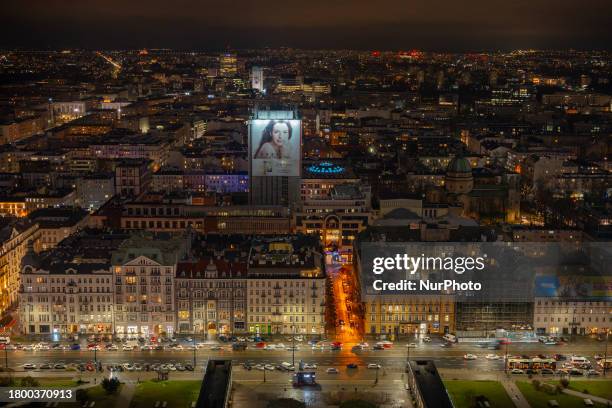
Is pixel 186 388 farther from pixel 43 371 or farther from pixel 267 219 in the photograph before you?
pixel 267 219

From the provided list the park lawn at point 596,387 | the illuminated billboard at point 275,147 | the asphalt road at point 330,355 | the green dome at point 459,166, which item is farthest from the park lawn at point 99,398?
the green dome at point 459,166

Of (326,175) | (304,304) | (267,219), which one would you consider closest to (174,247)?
(304,304)

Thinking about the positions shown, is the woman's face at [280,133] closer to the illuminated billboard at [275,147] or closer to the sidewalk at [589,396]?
the illuminated billboard at [275,147]

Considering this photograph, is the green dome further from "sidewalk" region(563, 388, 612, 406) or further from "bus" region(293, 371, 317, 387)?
"bus" region(293, 371, 317, 387)

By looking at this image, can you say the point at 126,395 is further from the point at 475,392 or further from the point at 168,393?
the point at 475,392

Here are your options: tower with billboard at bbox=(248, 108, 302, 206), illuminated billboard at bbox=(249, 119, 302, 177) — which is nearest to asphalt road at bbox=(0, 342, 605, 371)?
tower with billboard at bbox=(248, 108, 302, 206)

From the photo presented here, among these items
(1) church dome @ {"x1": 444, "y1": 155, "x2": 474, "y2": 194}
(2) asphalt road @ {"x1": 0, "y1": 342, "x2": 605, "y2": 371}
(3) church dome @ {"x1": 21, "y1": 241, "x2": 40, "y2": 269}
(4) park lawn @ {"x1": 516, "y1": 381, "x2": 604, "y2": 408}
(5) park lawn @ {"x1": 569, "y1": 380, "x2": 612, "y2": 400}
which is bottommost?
(4) park lawn @ {"x1": 516, "y1": 381, "x2": 604, "y2": 408}

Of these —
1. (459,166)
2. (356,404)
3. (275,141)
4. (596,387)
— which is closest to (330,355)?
(356,404)
